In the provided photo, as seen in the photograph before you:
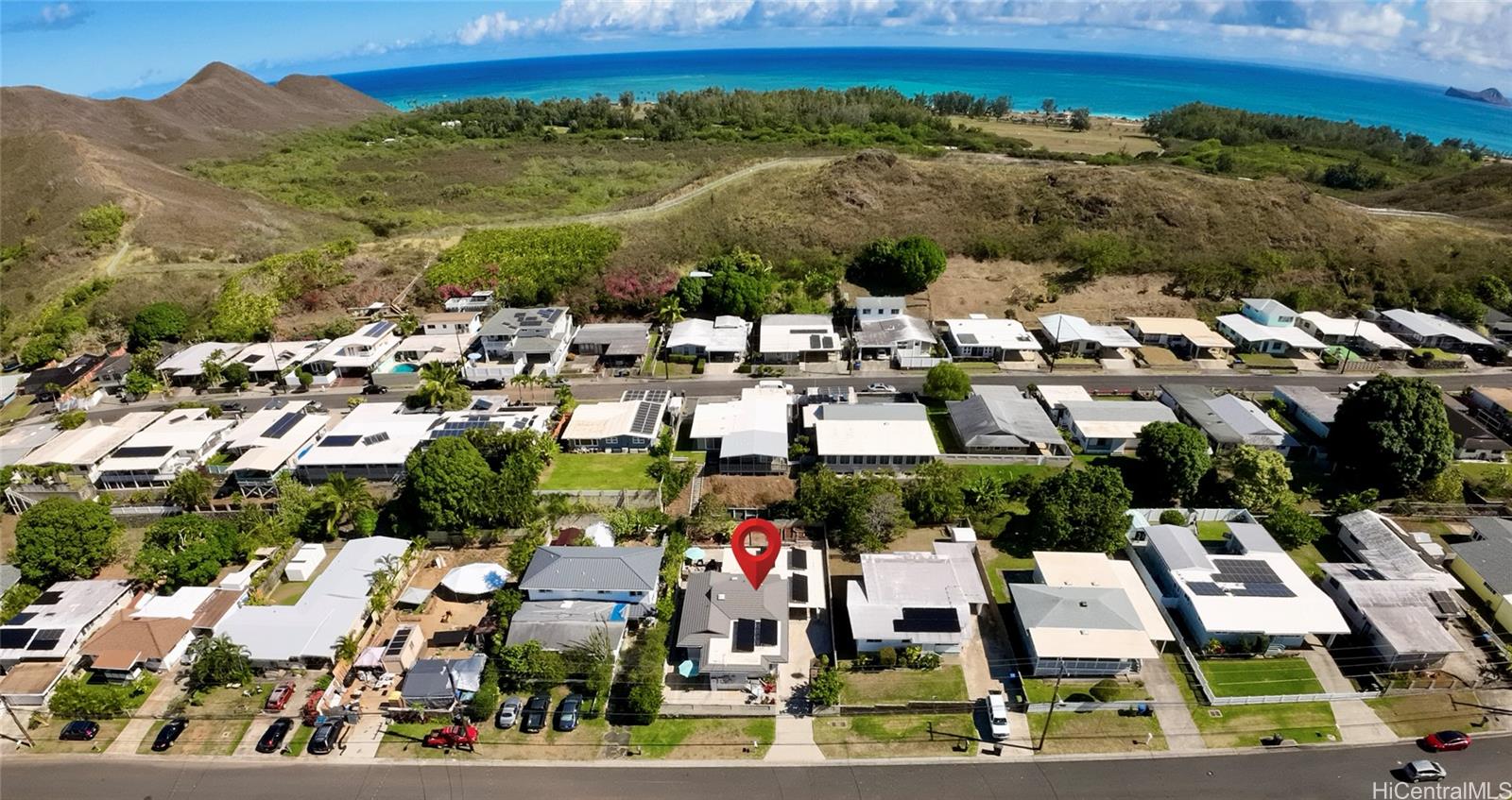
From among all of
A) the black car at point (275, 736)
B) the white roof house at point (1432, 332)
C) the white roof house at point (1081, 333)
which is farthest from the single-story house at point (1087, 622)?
the white roof house at point (1432, 332)

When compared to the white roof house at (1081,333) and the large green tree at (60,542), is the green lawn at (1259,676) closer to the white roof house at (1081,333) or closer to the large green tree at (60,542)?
the white roof house at (1081,333)

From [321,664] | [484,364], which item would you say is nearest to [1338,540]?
[321,664]

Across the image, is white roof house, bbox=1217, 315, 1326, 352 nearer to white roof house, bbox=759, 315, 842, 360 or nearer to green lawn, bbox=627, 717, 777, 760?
white roof house, bbox=759, 315, 842, 360

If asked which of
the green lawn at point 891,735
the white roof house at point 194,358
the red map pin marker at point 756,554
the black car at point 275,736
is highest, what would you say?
the white roof house at point 194,358

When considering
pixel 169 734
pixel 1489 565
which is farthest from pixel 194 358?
pixel 1489 565

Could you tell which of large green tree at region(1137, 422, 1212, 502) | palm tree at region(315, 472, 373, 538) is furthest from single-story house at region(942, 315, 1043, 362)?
palm tree at region(315, 472, 373, 538)
